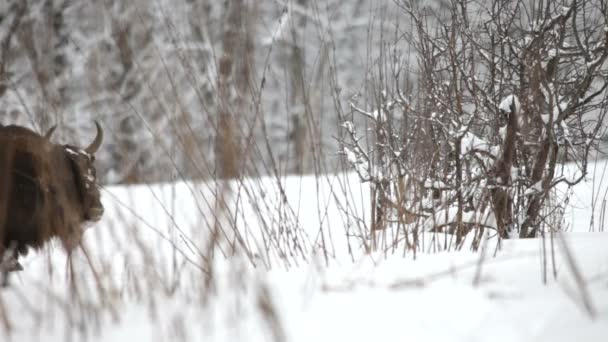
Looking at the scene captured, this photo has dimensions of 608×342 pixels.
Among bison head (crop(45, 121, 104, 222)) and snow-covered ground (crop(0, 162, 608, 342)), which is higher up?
bison head (crop(45, 121, 104, 222))

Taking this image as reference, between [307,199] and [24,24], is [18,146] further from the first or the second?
[307,199]

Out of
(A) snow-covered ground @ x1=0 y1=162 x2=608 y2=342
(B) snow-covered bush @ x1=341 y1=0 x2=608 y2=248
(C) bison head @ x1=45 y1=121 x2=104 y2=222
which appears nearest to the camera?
(A) snow-covered ground @ x1=0 y1=162 x2=608 y2=342

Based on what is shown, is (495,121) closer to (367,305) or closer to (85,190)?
(367,305)

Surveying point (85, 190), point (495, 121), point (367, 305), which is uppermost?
point (495, 121)

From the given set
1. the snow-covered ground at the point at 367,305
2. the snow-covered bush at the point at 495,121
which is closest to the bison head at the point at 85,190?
the snow-covered ground at the point at 367,305

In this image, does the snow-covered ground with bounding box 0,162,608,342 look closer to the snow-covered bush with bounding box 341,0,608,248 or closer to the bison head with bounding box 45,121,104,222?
the snow-covered bush with bounding box 341,0,608,248

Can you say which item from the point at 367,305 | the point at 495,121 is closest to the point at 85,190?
the point at 367,305

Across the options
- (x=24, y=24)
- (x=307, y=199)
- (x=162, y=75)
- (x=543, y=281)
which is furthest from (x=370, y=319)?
(x=307, y=199)

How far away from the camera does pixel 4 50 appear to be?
141 cm

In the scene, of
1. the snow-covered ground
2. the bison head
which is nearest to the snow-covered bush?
the snow-covered ground

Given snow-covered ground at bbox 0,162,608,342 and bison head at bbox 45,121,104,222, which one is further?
bison head at bbox 45,121,104,222

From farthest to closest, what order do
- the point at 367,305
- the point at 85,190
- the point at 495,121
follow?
the point at 85,190, the point at 495,121, the point at 367,305

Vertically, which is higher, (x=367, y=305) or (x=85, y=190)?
(x=85, y=190)

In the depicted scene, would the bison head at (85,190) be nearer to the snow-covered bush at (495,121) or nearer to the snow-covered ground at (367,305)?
the snow-covered ground at (367,305)
